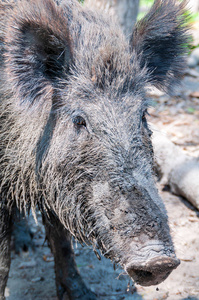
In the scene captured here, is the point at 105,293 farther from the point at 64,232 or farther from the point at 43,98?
the point at 43,98

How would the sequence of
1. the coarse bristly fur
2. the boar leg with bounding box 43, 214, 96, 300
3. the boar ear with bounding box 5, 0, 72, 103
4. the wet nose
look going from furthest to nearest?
the boar leg with bounding box 43, 214, 96, 300 < the boar ear with bounding box 5, 0, 72, 103 < the coarse bristly fur < the wet nose

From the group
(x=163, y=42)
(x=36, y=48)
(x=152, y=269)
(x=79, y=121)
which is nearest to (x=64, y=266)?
(x=79, y=121)

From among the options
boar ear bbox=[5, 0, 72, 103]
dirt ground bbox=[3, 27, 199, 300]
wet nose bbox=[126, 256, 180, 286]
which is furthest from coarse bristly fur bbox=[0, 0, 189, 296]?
dirt ground bbox=[3, 27, 199, 300]

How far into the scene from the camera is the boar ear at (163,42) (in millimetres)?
3398

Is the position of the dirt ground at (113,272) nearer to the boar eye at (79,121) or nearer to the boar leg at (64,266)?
the boar leg at (64,266)

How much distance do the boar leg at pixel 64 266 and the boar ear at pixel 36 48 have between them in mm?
1323

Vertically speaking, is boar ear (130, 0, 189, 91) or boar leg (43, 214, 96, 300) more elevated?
boar ear (130, 0, 189, 91)

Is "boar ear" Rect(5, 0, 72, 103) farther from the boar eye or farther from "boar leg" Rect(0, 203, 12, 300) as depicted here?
"boar leg" Rect(0, 203, 12, 300)

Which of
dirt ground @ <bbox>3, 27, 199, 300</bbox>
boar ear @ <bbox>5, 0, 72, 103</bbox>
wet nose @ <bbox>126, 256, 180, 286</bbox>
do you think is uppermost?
boar ear @ <bbox>5, 0, 72, 103</bbox>

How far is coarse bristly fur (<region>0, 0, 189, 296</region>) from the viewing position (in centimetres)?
272

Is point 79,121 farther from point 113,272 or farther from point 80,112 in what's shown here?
point 113,272

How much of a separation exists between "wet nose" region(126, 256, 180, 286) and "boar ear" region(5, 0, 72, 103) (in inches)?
62.2

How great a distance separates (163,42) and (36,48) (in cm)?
118

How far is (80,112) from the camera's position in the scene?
3018 mm
